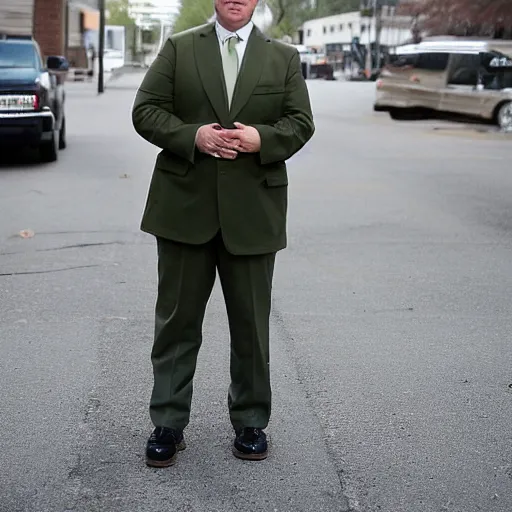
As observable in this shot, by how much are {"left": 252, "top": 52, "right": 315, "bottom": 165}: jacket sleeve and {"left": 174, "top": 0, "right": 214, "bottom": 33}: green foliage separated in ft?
291

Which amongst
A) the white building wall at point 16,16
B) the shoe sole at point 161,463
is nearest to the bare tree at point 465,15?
the white building wall at point 16,16

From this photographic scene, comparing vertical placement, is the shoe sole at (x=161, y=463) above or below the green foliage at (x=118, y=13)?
below

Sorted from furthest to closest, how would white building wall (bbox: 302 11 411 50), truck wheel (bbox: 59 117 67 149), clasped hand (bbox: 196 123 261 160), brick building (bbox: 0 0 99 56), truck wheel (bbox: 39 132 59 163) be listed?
white building wall (bbox: 302 11 411 50) < brick building (bbox: 0 0 99 56) < truck wheel (bbox: 59 117 67 149) < truck wheel (bbox: 39 132 59 163) < clasped hand (bbox: 196 123 261 160)

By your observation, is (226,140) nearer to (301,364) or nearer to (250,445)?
(250,445)

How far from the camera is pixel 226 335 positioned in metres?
6.15

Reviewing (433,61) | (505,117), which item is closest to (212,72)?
(505,117)

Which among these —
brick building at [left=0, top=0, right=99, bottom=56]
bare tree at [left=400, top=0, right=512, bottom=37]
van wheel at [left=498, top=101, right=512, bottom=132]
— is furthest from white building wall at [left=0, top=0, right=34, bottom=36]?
bare tree at [left=400, top=0, right=512, bottom=37]

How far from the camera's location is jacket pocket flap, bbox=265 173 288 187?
396 centimetres

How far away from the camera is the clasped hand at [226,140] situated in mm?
3756

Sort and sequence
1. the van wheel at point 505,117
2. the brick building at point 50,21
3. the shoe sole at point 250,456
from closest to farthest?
1. the shoe sole at point 250,456
2. the van wheel at point 505,117
3. the brick building at point 50,21

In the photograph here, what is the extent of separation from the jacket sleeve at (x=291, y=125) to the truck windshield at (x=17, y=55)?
11.7m

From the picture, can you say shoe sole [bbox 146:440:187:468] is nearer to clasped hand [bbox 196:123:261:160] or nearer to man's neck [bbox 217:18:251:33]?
clasped hand [bbox 196:123:261:160]

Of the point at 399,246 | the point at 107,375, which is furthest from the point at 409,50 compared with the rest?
the point at 107,375

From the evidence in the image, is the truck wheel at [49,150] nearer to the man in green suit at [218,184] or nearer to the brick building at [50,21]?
the man in green suit at [218,184]
